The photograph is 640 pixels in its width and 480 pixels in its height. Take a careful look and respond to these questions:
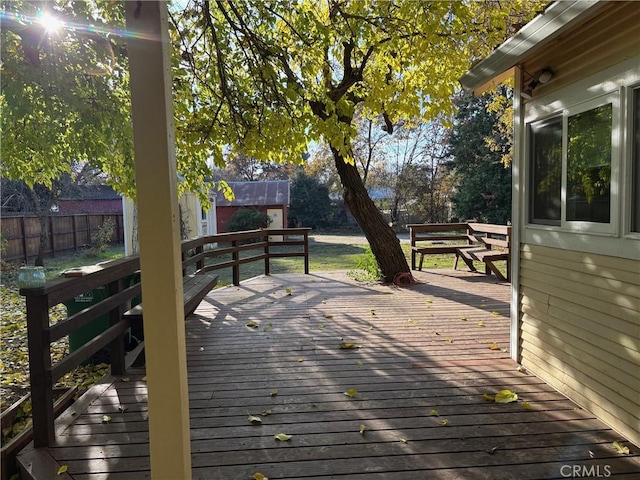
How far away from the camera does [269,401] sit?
9.41 feet

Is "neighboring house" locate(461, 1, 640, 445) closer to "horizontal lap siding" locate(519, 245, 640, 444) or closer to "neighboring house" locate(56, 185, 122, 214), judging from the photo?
"horizontal lap siding" locate(519, 245, 640, 444)

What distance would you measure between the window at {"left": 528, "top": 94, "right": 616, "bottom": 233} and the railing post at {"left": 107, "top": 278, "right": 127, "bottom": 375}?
3473 mm

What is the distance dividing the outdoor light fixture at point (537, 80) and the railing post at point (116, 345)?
3.67 m

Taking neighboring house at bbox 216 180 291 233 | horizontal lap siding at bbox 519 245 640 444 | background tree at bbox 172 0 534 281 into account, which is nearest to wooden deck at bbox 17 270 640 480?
horizontal lap siding at bbox 519 245 640 444

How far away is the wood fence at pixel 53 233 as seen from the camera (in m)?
11.7

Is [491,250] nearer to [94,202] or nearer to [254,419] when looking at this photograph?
[254,419]

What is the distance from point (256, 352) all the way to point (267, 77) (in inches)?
101

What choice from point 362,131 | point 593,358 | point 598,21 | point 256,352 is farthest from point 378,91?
point 362,131

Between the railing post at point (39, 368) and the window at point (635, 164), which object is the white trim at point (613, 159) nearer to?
the window at point (635, 164)

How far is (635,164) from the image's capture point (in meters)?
2.32

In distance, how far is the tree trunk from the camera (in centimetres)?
740

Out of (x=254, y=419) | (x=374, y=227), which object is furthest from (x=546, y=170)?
(x=374, y=227)

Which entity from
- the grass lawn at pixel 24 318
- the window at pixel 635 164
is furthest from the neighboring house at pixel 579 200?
the grass lawn at pixel 24 318

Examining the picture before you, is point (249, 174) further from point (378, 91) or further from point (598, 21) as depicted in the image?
point (598, 21)
